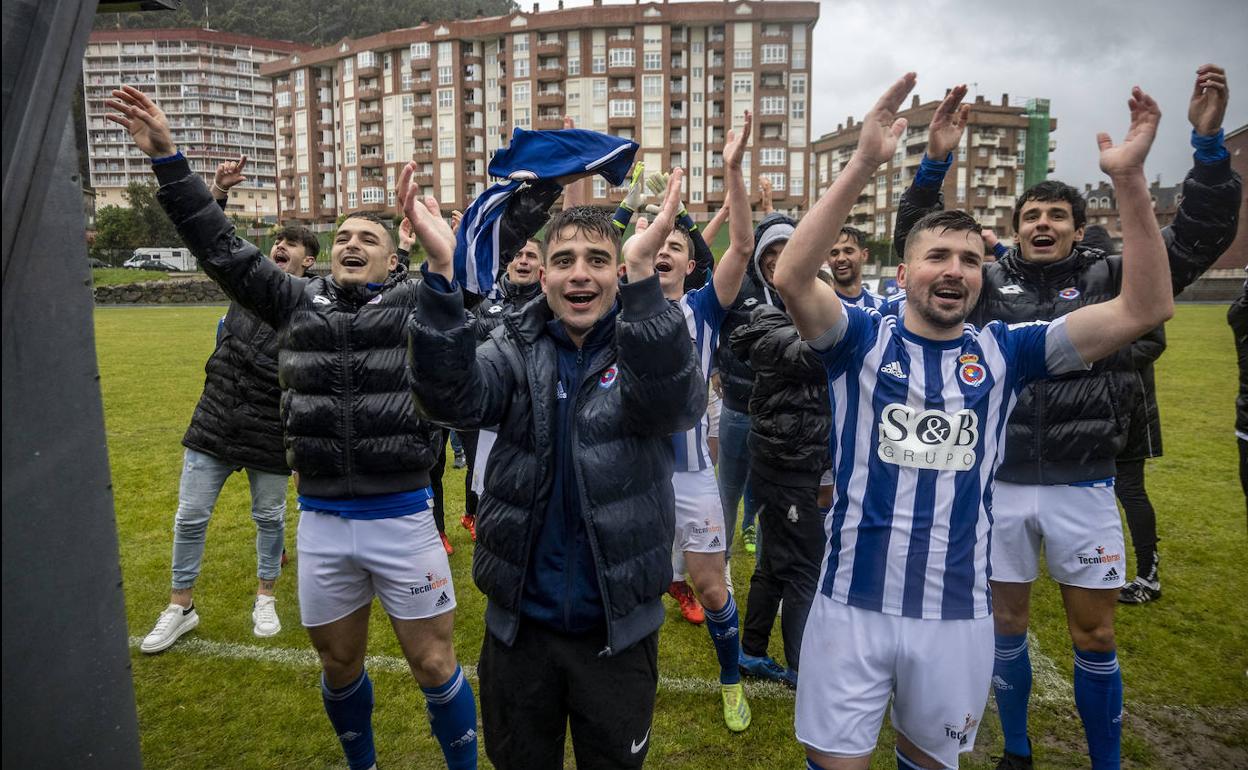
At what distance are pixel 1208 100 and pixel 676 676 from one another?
12.7 ft

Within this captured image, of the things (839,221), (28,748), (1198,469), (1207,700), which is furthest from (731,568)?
(1198,469)

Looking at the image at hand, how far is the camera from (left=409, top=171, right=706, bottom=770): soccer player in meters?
2.22

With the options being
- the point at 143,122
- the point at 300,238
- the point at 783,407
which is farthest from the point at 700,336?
the point at 300,238

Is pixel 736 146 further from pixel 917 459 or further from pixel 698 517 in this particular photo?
pixel 698 517

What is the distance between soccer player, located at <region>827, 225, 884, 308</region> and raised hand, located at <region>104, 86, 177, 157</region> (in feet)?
11.5

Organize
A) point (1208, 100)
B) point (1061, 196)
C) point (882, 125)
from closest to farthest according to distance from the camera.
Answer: point (882, 125), point (1208, 100), point (1061, 196)

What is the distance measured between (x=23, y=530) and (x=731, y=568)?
5455mm

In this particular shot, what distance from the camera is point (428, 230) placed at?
216 centimetres

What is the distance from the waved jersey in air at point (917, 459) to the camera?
2.48m

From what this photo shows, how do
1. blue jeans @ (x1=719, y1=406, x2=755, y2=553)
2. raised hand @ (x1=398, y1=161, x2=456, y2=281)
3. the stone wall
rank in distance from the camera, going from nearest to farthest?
1. raised hand @ (x1=398, y1=161, x2=456, y2=281)
2. blue jeans @ (x1=719, y1=406, x2=755, y2=553)
3. the stone wall

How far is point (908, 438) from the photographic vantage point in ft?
8.36

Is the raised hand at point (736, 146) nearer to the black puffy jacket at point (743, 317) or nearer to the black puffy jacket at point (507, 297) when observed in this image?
the black puffy jacket at point (743, 317)

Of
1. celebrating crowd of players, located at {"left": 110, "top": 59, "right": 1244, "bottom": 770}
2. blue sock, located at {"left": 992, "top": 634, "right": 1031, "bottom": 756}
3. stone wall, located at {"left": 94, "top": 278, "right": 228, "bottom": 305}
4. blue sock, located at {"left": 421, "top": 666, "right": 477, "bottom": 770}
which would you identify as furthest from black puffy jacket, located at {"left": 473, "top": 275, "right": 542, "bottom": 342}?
stone wall, located at {"left": 94, "top": 278, "right": 228, "bottom": 305}

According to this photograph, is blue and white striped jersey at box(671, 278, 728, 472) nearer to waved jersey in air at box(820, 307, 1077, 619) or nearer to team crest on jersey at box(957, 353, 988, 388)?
waved jersey in air at box(820, 307, 1077, 619)
